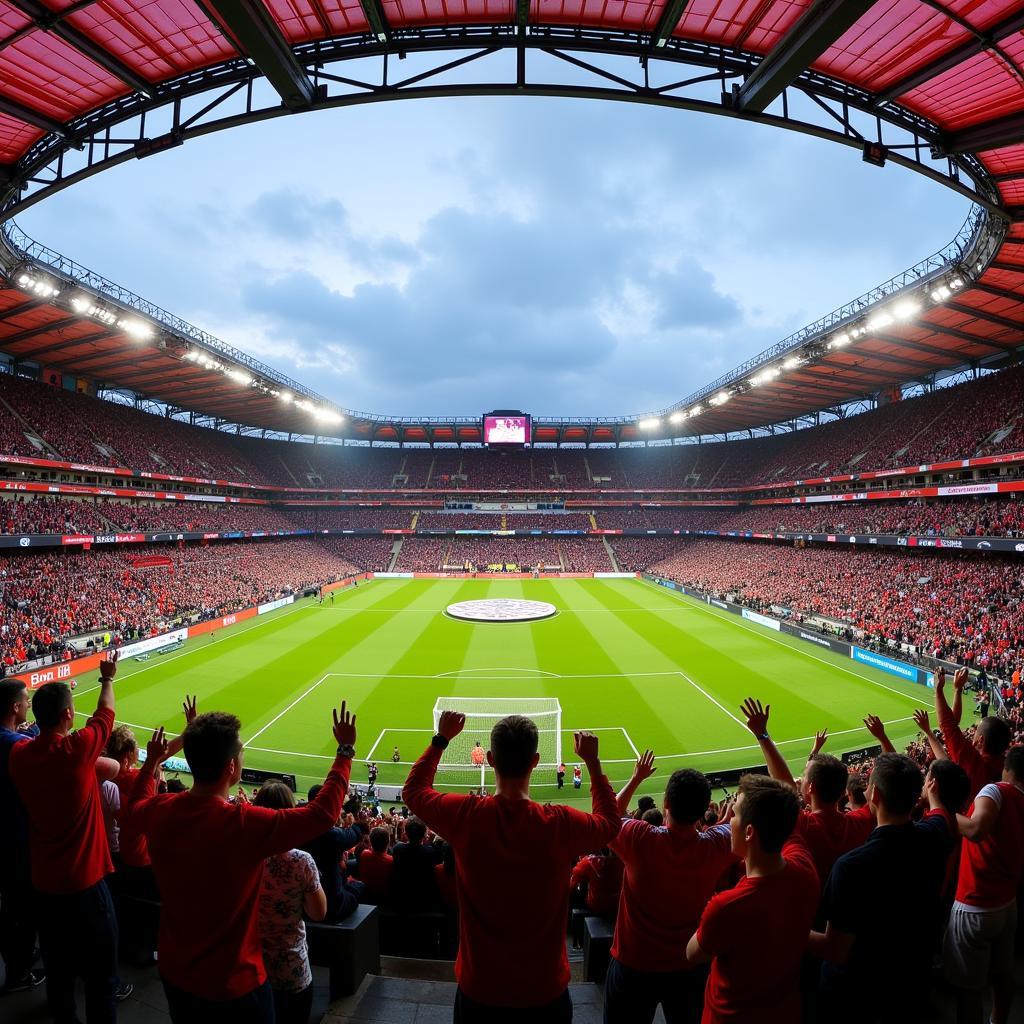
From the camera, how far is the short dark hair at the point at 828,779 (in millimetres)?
3939

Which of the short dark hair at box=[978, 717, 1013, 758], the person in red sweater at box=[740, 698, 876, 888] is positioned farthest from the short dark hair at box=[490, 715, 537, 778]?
the short dark hair at box=[978, 717, 1013, 758]

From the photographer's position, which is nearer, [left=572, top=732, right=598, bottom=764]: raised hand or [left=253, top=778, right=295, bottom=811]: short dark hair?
[left=572, top=732, right=598, bottom=764]: raised hand

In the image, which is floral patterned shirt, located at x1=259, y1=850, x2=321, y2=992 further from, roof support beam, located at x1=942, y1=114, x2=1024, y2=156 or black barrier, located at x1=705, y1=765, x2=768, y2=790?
roof support beam, located at x1=942, y1=114, x2=1024, y2=156

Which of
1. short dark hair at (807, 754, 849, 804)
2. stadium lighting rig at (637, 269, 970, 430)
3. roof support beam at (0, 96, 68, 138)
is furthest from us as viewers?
stadium lighting rig at (637, 269, 970, 430)

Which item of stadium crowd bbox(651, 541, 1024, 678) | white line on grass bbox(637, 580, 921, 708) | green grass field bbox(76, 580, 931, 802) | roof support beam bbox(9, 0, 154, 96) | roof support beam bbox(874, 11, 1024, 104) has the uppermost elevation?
roof support beam bbox(874, 11, 1024, 104)

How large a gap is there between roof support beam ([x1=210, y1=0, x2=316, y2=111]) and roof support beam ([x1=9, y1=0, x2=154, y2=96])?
3.74m

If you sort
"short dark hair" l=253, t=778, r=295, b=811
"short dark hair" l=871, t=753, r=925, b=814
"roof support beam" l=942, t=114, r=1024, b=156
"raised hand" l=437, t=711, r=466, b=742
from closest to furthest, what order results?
"short dark hair" l=871, t=753, r=925, b=814 < "raised hand" l=437, t=711, r=466, b=742 < "short dark hair" l=253, t=778, r=295, b=811 < "roof support beam" l=942, t=114, r=1024, b=156

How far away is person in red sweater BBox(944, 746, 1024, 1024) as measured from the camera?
12.5ft

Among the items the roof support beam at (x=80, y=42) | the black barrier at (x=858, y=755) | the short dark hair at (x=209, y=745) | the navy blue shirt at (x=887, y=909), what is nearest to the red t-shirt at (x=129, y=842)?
the short dark hair at (x=209, y=745)

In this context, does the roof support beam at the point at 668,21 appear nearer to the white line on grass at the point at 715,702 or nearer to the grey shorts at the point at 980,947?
the grey shorts at the point at 980,947

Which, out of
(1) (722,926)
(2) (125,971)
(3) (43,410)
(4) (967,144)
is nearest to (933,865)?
(1) (722,926)

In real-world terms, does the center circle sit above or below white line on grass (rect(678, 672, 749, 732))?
above

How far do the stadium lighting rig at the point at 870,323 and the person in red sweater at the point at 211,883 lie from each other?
30.9 meters

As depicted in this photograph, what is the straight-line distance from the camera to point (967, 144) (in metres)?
13.0
